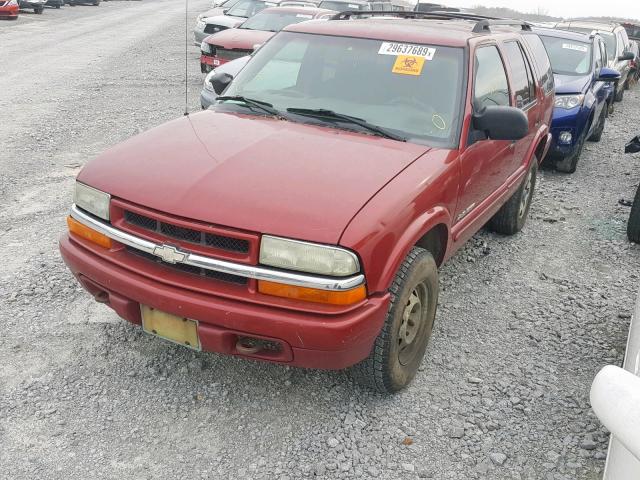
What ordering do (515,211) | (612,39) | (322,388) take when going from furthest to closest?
(612,39) → (515,211) → (322,388)

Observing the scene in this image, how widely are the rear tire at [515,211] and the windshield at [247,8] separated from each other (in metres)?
10.4

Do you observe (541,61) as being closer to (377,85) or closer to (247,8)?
(377,85)

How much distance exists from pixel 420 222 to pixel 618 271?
111 inches

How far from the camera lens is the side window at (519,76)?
4.37 metres

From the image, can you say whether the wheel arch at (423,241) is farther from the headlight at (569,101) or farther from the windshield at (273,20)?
the windshield at (273,20)

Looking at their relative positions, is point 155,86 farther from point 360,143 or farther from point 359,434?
point 359,434

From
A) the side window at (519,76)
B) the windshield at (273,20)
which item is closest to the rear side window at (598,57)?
the side window at (519,76)

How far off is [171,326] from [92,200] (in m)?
0.76

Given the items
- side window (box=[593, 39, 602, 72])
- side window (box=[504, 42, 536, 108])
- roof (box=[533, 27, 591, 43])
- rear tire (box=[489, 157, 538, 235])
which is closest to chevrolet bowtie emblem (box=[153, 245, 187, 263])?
side window (box=[504, 42, 536, 108])

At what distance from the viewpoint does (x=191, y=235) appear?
2619mm

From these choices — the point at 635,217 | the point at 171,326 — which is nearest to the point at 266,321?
the point at 171,326

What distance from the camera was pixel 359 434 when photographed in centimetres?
286


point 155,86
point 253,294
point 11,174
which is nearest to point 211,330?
point 253,294

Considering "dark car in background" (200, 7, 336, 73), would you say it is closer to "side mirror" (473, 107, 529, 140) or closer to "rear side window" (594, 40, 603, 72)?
"rear side window" (594, 40, 603, 72)
